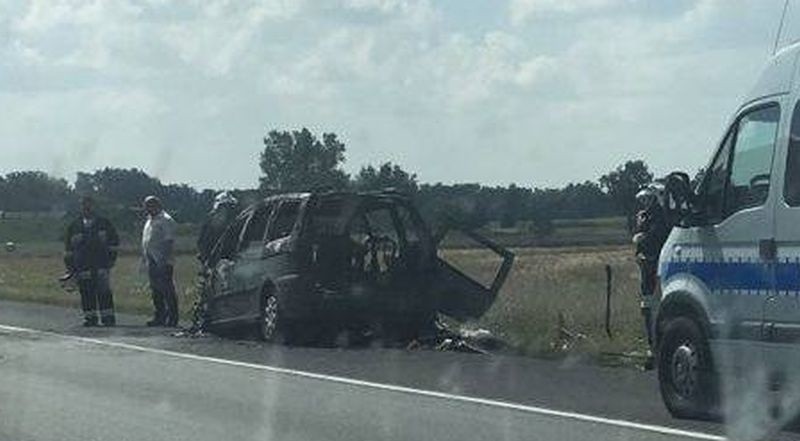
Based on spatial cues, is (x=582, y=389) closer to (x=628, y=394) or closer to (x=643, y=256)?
(x=628, y=394)

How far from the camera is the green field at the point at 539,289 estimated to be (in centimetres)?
1722

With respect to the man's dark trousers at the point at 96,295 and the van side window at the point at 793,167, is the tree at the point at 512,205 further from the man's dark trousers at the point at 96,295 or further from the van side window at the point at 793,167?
the van side window at the point at 793,167

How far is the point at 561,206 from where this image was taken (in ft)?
127

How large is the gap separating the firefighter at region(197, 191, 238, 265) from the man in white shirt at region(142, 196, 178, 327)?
106 centimetres

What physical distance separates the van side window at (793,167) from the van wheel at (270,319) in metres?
8.66

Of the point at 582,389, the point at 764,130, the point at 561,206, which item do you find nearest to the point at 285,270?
the point at 582,389

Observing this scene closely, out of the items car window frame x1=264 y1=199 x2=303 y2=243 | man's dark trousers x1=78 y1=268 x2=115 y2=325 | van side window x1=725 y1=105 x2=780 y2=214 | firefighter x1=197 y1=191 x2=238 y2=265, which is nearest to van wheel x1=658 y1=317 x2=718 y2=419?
van side window x1=725 y1=105 x2=780 y2=214

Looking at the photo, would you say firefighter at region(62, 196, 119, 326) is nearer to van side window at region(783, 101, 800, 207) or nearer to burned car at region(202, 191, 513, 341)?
burned car at region(202, 191, 513, 341)

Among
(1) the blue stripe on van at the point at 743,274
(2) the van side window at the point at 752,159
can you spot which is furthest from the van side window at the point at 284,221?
(2) the van side window at the point at 752,159

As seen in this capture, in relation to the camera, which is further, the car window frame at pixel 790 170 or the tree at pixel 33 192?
the tree at pixel 33 192

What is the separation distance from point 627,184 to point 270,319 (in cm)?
443

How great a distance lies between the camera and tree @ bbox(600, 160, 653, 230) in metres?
16.0

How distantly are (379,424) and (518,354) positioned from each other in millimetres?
5756

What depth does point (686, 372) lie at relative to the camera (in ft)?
35.9
